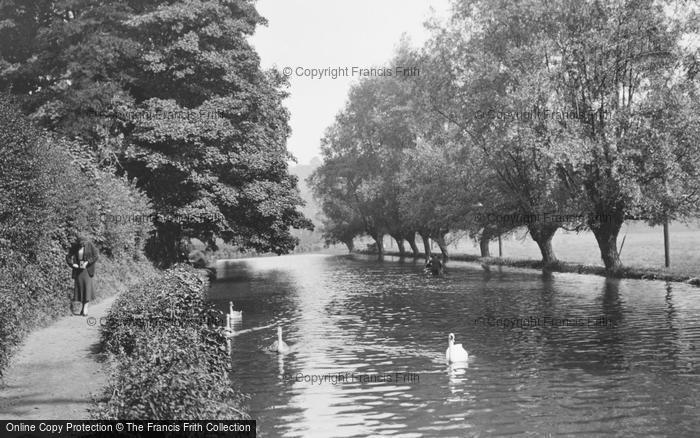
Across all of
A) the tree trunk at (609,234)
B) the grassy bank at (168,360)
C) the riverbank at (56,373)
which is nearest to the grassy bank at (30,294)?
the riverbank at (56,373)

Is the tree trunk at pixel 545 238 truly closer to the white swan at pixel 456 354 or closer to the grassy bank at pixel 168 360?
the white swan at pixel 456 354

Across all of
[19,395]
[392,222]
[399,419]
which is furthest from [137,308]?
[392,222]

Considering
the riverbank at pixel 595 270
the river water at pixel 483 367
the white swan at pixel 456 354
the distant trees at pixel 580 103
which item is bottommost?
the river water at pixel 483 367

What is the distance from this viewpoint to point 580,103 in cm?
4022

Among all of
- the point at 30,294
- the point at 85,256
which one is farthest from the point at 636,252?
the point at 30,294

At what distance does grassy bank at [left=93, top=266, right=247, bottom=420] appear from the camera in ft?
27.1

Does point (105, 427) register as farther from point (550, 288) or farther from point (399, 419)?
point (550, 288)

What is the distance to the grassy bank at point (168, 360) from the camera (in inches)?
326

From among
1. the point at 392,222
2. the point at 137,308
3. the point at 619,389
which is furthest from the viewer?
the point at 392,222

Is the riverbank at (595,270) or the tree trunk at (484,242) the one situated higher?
the tree trunk at (484,242)

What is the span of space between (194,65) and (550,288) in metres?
24.0

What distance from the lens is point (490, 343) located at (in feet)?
64.7

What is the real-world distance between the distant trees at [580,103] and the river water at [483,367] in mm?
7879

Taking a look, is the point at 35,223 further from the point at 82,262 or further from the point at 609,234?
the point at 609,234
